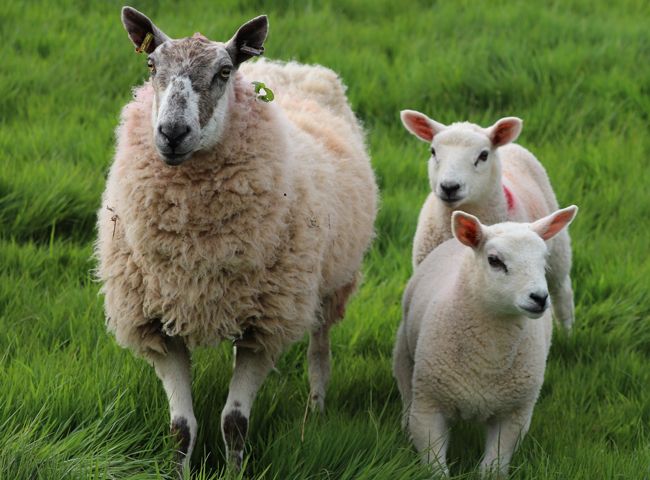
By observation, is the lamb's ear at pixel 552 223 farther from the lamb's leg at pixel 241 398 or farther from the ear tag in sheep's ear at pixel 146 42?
the ear tag in sheep's ear at pixel 146 42

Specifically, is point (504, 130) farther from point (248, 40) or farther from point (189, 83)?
point (189, 83)

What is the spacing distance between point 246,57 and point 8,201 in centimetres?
233

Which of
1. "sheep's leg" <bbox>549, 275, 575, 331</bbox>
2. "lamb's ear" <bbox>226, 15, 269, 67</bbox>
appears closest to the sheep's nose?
"lamb's ear" <bbox>226, 15, 269, 67</bbox>

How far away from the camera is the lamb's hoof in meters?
4.46

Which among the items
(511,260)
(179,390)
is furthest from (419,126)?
(179,390)

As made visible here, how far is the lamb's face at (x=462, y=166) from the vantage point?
4.84 metres

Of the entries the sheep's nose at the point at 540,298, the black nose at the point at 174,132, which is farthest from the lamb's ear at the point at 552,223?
the black nose at the point at 174,132

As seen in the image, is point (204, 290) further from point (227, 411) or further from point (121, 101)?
point (121, 101)

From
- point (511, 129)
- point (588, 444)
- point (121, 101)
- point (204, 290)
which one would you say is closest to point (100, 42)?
point (121, 101)

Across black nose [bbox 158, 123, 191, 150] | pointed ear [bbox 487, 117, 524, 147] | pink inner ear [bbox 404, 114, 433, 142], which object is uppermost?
black nose [bbox 158, 123, 191, 150]

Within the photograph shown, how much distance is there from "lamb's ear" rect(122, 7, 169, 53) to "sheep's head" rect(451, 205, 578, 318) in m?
1.36

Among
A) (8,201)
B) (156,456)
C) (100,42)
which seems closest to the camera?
(156,456)

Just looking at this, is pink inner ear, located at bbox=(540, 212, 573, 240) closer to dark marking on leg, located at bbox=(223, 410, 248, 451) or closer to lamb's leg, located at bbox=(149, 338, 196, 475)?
dark marking on leg, located at bbox=(223, 410, 248, 451)

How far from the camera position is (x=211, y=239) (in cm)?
401
